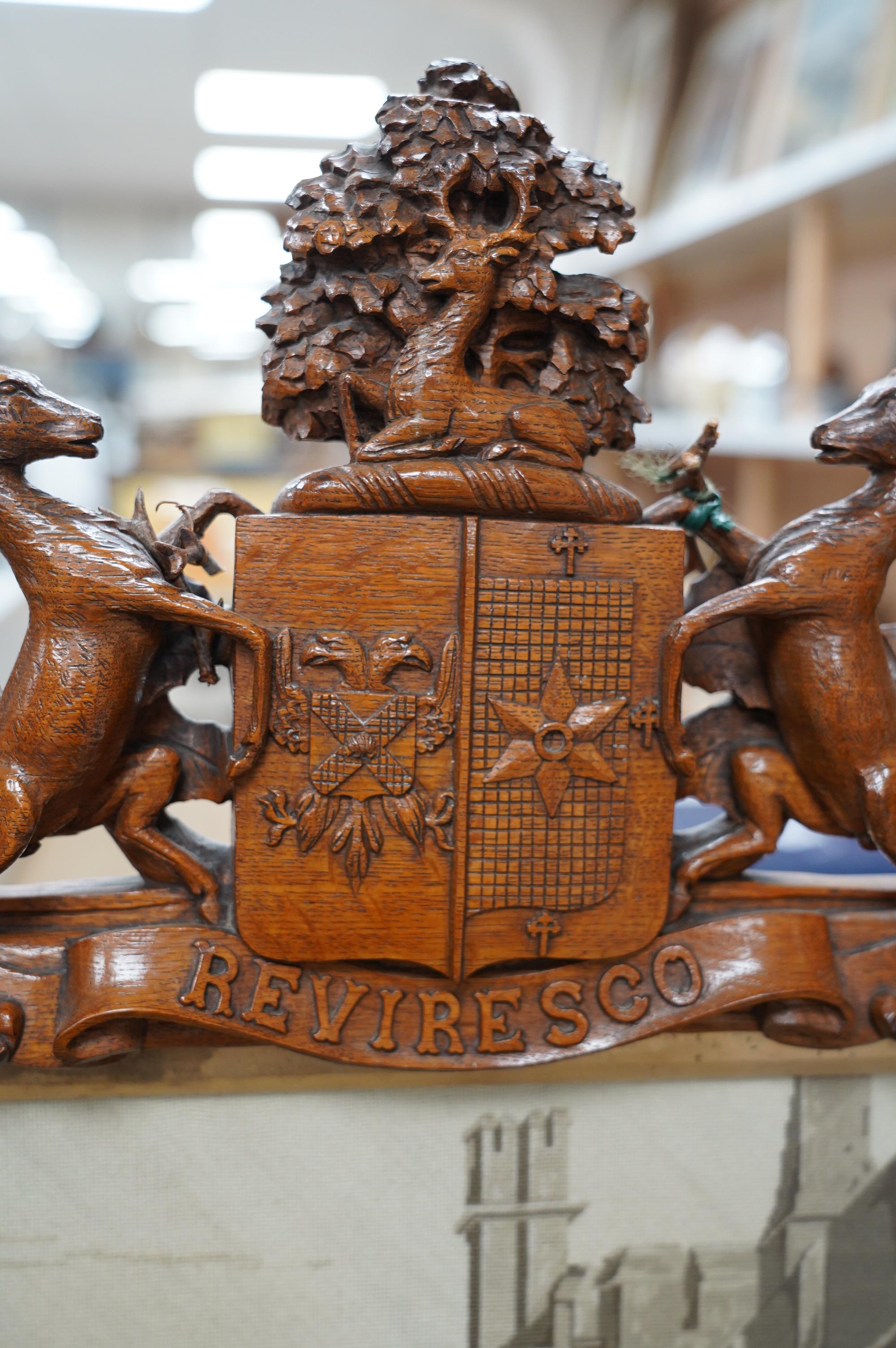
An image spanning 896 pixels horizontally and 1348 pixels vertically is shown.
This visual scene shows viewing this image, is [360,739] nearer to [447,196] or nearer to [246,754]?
[246,754]

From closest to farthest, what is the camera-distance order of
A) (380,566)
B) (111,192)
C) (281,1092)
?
(380,566)
(281,1092)
(111,192)

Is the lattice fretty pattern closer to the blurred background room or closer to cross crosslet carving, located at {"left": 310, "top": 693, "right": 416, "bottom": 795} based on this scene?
cross crosslet carving, located at {"left": 310, "top": 693, "right": 416, "bottom": 795}

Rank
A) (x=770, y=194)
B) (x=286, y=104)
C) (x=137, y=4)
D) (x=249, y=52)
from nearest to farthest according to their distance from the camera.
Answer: (x=770, y=194), (x=137, y=4), (x=249, y=52), (x=286, y=104)

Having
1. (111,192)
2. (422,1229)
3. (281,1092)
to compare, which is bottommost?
(422,1229)

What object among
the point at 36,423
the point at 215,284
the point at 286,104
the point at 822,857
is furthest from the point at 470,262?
the point at 215,284

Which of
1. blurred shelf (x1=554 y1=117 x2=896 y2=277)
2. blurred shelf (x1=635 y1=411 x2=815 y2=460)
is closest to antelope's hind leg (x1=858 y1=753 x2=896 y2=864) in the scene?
blurred shelf (x1=635 y1=411 x2=815 y2=460)

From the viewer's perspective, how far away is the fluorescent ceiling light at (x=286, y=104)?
3873mm

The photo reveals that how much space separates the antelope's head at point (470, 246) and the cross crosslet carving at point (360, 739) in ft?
0.99

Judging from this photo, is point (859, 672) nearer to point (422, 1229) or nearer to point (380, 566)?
point (380, 566)

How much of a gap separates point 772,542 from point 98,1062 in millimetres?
637

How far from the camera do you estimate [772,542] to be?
2.83 ft

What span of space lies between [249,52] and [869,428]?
11.6ft

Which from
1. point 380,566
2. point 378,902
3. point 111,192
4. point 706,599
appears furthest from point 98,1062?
point 111,192

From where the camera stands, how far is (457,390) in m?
0.82
